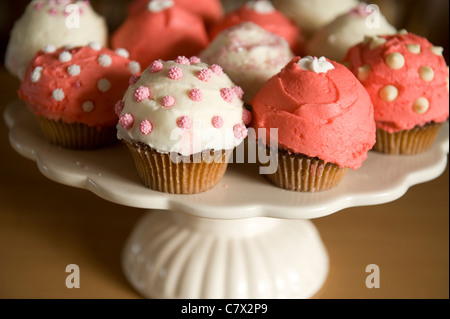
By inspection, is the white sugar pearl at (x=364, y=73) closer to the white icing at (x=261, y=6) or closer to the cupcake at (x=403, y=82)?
the cupcake at (x=403, y=82)

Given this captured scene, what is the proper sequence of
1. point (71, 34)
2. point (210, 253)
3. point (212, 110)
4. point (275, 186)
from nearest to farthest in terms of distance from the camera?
1. point (212, 110)
2. point (275, 186)
3. point (210, 253)
4. point (71, 34)

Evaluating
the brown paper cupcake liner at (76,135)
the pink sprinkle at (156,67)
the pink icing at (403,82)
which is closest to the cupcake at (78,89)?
the brown paper cupcake liner at (76,135)

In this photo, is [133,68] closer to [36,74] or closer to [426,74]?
[36,74]

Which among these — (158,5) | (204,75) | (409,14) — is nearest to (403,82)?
(204,75)

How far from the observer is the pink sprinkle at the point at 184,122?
42.9 inches

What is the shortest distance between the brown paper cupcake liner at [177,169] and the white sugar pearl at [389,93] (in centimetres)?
39

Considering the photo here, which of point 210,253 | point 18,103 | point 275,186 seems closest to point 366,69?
point 275,186

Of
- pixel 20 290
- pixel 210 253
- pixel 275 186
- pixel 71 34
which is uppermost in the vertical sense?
pixel 71 34

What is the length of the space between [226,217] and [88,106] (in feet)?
1.41

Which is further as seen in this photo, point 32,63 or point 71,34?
point 71,34

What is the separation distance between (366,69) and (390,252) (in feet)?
2.09

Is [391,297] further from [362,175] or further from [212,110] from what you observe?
[212,110]

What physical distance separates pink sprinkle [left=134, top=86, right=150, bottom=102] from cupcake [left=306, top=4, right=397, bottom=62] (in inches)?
23.1

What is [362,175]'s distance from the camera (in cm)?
130
